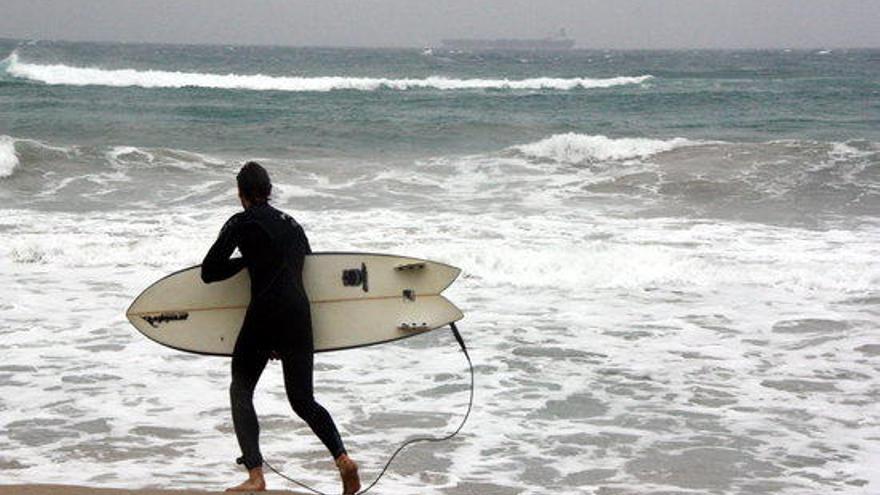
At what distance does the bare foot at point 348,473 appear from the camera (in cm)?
437

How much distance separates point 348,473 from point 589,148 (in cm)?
1666

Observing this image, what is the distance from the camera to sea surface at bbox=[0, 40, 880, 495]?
19.0ft

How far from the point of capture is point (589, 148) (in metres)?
20.5

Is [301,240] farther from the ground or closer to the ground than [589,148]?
farther from the ground

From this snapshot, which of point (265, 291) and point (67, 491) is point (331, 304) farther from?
point (67, 491)

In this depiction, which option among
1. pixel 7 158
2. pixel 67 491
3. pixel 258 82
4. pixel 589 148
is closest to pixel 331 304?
pixel 67 491

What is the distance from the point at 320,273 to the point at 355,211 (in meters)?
9.24

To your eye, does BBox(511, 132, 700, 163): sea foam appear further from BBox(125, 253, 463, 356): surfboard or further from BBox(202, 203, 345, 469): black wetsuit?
BBox(202, 203, 345, 469): black wetsuit

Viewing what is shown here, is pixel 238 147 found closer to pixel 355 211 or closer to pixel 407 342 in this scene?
→ pixel 355 211

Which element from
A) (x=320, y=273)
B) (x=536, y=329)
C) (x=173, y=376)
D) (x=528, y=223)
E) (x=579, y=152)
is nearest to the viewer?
(x=320, y=273)

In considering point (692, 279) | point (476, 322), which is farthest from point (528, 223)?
point (476, 322)

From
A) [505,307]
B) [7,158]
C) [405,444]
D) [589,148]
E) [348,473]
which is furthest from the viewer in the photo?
[589,148]

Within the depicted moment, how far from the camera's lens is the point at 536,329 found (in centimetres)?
855

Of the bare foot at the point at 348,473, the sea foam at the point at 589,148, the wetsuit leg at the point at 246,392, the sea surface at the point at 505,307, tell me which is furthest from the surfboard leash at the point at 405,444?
the sea foam at the point at 589,148
